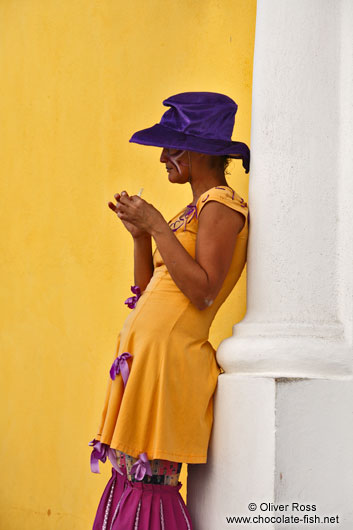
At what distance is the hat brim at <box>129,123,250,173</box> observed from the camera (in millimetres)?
3000

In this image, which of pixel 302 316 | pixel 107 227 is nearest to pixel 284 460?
pixel 302 316

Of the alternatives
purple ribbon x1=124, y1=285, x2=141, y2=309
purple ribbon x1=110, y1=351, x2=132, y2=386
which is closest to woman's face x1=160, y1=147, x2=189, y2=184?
purple ribbon x1=124, y1=285, x2=141, y2=309

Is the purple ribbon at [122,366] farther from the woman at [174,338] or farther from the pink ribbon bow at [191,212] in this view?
the pink ribbon bow at [191,212]

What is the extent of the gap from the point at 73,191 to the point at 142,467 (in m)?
2.35

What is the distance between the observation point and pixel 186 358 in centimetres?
286

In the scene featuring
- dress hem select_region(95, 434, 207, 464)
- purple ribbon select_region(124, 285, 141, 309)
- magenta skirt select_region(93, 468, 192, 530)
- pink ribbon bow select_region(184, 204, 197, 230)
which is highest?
pink ribbon bow select_region(184, 204, 197, 230)

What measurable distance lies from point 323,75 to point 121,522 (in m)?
1.67

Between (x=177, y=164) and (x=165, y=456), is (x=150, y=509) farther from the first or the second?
(x=177, y=164)

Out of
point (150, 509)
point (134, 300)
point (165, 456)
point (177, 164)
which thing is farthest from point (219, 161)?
point (150, 509)

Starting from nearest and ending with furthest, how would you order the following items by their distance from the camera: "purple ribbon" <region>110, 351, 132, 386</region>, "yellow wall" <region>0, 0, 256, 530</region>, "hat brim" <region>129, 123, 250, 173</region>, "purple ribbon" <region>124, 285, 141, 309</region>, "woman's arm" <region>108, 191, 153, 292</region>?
"purple ribbon" <region>110, 351, 132, 386</region> → "hat brim" <region>129, 123, 250, 173</region> → "purple ribbon" <region>124, 285, 141, 309</region> → "woman's arm" <region>108, 191, 153, 292</region> → "yellow wall" <region>0, 0, 256, 530</region>

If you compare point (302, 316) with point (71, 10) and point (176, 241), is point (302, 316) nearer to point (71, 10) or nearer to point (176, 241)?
point (176, 241)

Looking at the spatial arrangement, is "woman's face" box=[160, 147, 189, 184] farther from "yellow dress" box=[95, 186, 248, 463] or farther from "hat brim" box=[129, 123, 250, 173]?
"yellow dress" box=[95, 186, 248, 463]

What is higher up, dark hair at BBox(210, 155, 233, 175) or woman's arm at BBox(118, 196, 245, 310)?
dark hair at BBox(210, 155, 233, 175)

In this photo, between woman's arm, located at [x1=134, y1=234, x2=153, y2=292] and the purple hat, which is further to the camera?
woman's arm, located at [x1=134, y1=234, x2=153, y2=292]
